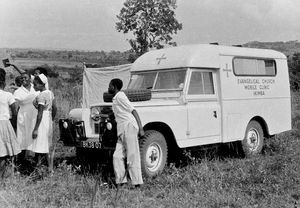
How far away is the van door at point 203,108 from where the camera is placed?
7816 mm

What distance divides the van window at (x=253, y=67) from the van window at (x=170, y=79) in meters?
1.47

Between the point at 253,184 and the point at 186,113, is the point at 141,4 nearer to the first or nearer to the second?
the point at 186,113

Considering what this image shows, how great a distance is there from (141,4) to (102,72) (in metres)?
8.97

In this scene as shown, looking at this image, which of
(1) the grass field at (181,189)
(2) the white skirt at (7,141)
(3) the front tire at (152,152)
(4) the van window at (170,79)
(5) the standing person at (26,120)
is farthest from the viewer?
(4) the van window at (170,79)

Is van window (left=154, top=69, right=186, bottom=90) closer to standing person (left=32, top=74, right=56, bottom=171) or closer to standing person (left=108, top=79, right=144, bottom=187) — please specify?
standing person (left=108, top=79, right=144, bottom=187)

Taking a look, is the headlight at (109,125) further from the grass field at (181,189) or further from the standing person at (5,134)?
the standing person at (5,134)

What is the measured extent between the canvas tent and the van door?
5245 mm

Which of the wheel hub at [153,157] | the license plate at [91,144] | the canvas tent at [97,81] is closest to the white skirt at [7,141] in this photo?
the license plate at [91,144]

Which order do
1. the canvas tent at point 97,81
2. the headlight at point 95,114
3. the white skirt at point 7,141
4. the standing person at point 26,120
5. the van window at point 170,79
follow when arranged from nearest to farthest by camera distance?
the white skirt at point 7,141
the standing person at point 26,120
the headlight at point 95,114
the van window at point 170,79
the canvas tent at point 97,81

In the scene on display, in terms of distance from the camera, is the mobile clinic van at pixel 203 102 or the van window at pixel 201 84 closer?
the mobile clinic van at pixel 203 102

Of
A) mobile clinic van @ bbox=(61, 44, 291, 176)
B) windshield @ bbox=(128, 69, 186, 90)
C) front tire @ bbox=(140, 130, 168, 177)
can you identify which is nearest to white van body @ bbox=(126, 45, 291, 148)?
mobile clinic van @ bbox=(61, 44, 291, 176)

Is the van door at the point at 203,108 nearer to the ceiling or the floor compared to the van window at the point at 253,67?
nearer to the floor

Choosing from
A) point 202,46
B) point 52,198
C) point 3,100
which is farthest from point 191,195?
point 202,46

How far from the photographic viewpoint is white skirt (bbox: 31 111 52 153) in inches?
263
